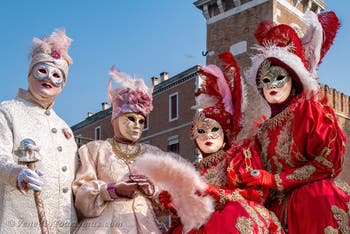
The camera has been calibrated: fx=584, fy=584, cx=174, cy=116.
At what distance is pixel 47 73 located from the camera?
13.4 feet

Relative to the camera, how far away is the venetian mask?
4.38 meters

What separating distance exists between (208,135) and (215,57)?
16.2 meters

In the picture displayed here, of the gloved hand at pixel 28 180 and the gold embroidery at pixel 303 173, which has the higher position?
the gold embroidery at pixel 303 173

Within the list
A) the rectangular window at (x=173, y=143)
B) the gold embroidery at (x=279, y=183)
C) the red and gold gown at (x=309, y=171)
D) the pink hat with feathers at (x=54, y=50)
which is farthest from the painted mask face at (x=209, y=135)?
the rectangular window at (x=173, y=143)

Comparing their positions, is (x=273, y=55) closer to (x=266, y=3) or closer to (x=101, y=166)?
(x=101, y=166)

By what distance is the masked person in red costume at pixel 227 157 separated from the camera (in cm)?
384

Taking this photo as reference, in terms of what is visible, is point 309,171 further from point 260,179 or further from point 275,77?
point 275,77

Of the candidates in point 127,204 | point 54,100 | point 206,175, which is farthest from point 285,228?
point 54,100

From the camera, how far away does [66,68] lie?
13.9ft

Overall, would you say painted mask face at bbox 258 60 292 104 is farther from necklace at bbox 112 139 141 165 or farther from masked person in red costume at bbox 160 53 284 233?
necklace at bbox 112 139 141 165

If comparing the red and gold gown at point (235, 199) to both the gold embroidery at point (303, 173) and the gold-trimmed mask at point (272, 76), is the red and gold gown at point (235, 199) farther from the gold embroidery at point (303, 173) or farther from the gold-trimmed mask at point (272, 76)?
the gold-trimmed mask at point (272, 76)

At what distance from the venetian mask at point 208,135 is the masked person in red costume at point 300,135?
0.32 meters

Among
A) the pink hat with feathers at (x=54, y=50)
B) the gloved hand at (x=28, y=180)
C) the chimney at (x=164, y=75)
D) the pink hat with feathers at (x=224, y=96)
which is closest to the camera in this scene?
the gloved hand at (x=28, y=180)

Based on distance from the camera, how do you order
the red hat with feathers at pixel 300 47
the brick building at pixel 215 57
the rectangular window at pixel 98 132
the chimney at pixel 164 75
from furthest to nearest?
the rectangular window at pixel 98 132 → the chimney at pixel 164 75 → the brick building at pixel 215 57 → the red hat with feathers at pixel 300 47
